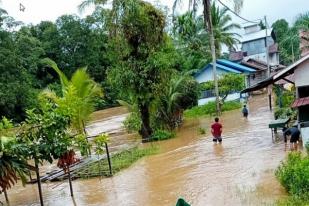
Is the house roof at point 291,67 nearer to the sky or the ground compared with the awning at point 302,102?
nearer to the sky

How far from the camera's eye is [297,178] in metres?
9.52

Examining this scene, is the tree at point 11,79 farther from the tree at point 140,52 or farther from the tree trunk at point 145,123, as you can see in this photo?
the tree at point 140,52

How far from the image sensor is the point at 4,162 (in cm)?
1086

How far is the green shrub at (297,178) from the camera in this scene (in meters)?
9.38

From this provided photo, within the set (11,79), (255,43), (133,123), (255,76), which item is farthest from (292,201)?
(255,43)

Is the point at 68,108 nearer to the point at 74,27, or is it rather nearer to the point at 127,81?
the point at 127,81

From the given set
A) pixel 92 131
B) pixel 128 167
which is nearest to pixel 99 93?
pixel 128 167

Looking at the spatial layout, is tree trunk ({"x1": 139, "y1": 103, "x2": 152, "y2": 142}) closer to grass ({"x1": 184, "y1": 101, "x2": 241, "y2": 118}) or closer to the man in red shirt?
the man in red shirt

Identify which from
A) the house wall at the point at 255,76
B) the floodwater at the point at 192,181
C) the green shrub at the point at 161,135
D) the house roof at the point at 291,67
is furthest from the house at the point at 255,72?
the house roof at the point at 291,67

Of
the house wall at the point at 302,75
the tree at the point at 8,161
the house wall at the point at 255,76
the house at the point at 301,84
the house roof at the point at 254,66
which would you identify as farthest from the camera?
the house roof at the point at 254,66

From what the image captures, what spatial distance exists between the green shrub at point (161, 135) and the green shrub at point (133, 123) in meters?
1.34

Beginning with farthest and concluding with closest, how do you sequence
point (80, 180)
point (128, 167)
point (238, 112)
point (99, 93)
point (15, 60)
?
point (15, 60), point (238, 112), point (99, 93), point (128, 167), point (80, 180)

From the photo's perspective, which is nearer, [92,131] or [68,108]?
[68,108]

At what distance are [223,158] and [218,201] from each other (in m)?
5.32
